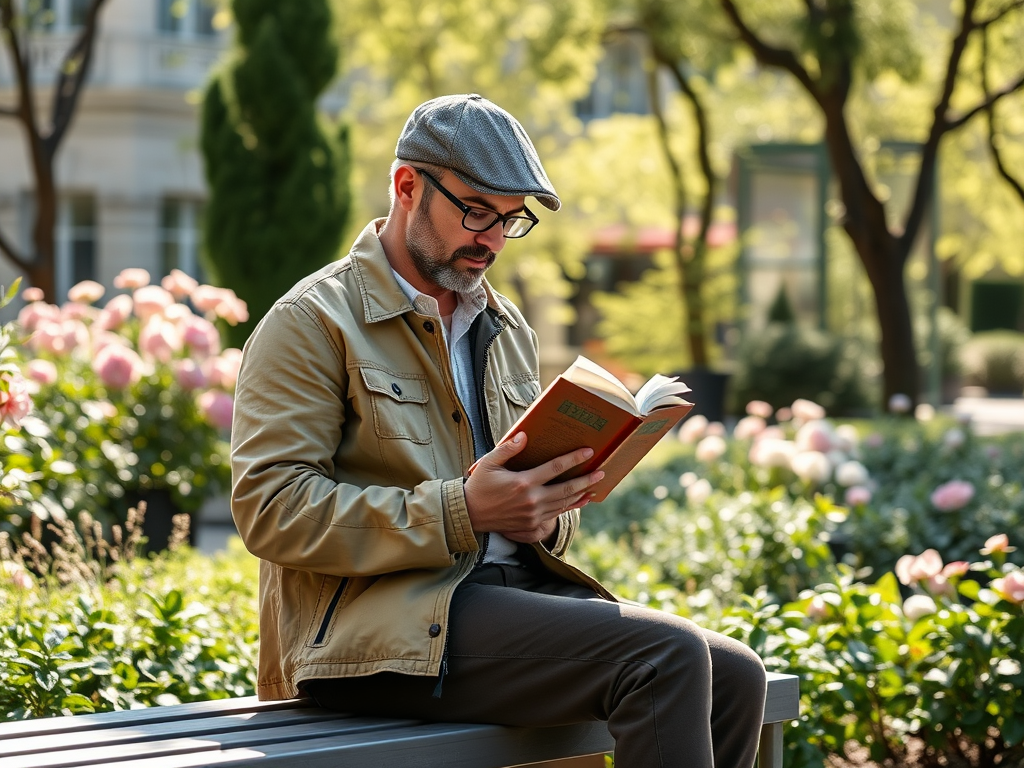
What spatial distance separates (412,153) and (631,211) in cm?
2074

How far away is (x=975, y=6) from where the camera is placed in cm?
1284

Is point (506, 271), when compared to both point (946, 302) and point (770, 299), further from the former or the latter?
point (946, 302)

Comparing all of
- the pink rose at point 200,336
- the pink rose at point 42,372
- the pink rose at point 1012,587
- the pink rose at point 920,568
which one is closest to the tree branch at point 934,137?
the pink rose at point 200,336

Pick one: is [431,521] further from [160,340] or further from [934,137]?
[934,137]

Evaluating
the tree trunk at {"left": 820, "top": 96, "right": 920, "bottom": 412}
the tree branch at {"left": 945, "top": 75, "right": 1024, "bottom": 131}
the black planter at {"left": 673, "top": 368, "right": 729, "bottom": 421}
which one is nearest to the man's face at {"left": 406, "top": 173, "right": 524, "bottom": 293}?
the tree trunk at {"left": 820, "top": 96, "right": 920, "bottom": 412}

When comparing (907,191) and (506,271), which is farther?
(506,271)

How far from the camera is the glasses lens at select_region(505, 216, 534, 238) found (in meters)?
3.09

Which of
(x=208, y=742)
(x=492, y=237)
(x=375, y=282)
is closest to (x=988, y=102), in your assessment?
(x=492, y=237)

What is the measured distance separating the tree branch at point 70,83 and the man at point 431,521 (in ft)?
30.4

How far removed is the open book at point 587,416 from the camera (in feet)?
8.73

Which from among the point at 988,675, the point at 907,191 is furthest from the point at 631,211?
the point at 988,675

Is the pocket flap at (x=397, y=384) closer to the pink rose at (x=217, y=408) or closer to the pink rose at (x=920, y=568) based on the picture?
the pink rose at (x=920, y=568)

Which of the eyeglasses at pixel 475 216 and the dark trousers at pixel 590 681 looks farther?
the eyeglasses at pixel 475 216

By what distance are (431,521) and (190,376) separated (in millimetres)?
4521
